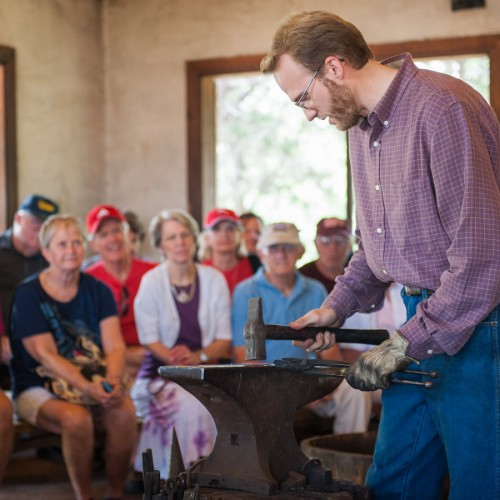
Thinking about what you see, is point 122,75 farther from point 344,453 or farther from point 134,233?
point 344,453

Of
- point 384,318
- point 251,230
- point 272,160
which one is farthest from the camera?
point 272,160

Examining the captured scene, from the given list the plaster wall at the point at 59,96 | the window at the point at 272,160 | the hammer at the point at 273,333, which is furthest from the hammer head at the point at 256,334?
the window at the point at 272,160

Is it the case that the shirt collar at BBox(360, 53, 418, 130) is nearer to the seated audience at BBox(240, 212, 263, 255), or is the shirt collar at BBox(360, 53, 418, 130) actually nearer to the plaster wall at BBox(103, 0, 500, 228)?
the plaster wall at BBox(103, 0, 500, 228)

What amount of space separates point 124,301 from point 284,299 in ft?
3.71

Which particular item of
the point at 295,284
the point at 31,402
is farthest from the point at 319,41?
the point at 295,284

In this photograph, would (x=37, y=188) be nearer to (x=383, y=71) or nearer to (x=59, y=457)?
(x=59, y=457)

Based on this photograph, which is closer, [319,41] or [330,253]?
[319,41]

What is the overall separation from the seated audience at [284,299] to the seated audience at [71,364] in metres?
0.78

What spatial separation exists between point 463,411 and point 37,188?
530 centimetres

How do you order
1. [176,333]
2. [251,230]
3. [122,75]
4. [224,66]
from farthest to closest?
[122,75]
[251,230]
[224,66]
[176,333]

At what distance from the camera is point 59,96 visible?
7516mm

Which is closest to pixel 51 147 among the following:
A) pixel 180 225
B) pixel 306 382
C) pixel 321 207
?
pixel 180 225

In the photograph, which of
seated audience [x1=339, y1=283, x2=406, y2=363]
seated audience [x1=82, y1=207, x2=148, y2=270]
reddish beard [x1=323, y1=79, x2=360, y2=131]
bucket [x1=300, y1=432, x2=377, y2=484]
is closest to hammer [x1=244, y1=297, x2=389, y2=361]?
reddish beard [x1=323, y1=79, x2=360, y2=131]

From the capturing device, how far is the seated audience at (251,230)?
753 centimetres
